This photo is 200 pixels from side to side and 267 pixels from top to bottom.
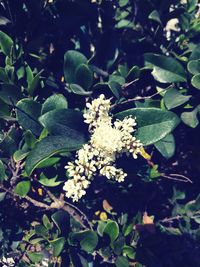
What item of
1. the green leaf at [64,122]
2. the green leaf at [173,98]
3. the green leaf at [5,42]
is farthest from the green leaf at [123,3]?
the green leaf at [64,122]

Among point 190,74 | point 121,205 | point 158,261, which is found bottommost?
point 158,261

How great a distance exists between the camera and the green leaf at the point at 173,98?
1.86 m

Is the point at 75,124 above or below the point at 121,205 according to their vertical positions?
above

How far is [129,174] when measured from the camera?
2.00 metres

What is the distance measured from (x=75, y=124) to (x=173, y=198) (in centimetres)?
90

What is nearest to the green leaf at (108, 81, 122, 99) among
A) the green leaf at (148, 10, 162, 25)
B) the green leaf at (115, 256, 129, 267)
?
the green leaf at (148, 10, 162, 25)

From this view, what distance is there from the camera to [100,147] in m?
1.60

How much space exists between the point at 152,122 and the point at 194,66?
1.28 ft

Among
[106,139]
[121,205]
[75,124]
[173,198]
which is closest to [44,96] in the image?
[75,124]

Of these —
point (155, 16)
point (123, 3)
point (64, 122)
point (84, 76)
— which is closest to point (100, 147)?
point (64, 122)

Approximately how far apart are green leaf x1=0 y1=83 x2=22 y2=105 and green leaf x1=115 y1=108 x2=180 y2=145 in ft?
1.60

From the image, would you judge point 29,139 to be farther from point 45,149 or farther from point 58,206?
point 58,206

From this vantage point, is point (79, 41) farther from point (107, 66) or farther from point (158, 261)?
point (158, 261)

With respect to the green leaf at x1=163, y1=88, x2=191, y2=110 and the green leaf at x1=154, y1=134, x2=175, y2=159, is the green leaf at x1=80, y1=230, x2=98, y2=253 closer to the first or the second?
the green leaf at x1=154, y1=134, x2=175, y2=159
